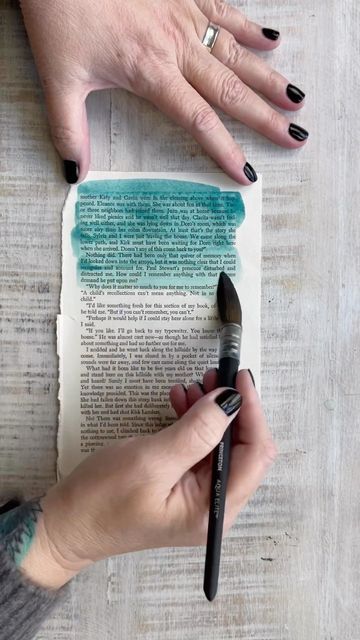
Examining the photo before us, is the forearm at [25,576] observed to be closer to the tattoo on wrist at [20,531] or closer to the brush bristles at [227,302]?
the tattoo on wrist at [20,531]

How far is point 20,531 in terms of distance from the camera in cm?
50

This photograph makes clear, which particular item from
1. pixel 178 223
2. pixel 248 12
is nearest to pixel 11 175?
pixel 178 223

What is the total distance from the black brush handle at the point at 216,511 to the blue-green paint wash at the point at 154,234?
174 millimetres

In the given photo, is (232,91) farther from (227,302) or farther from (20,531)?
(20,531)

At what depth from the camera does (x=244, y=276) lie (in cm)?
59

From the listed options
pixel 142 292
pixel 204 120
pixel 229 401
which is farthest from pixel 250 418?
pixel 204 120

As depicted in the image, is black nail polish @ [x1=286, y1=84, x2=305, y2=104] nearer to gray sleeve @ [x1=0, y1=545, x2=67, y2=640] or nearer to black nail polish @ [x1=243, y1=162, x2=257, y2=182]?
black nail polish @ [x1=243, y1=162, x2=257, y2=182]

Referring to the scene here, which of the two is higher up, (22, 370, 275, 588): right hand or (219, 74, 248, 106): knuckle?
(219, 74, 248, 106): knuckle

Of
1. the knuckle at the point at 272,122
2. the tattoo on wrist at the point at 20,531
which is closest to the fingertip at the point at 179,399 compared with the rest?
the tattoo on wrist at the point at 20,531

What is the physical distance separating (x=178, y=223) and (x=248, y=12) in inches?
9.1

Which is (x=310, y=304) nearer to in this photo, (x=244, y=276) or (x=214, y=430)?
(x=244, y=276)

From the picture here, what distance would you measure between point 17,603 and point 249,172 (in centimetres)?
44

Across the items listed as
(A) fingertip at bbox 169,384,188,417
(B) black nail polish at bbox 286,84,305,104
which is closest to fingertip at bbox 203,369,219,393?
(A) fingertip at bbox 169,384,188,417

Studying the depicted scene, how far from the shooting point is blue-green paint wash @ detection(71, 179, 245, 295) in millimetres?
583
